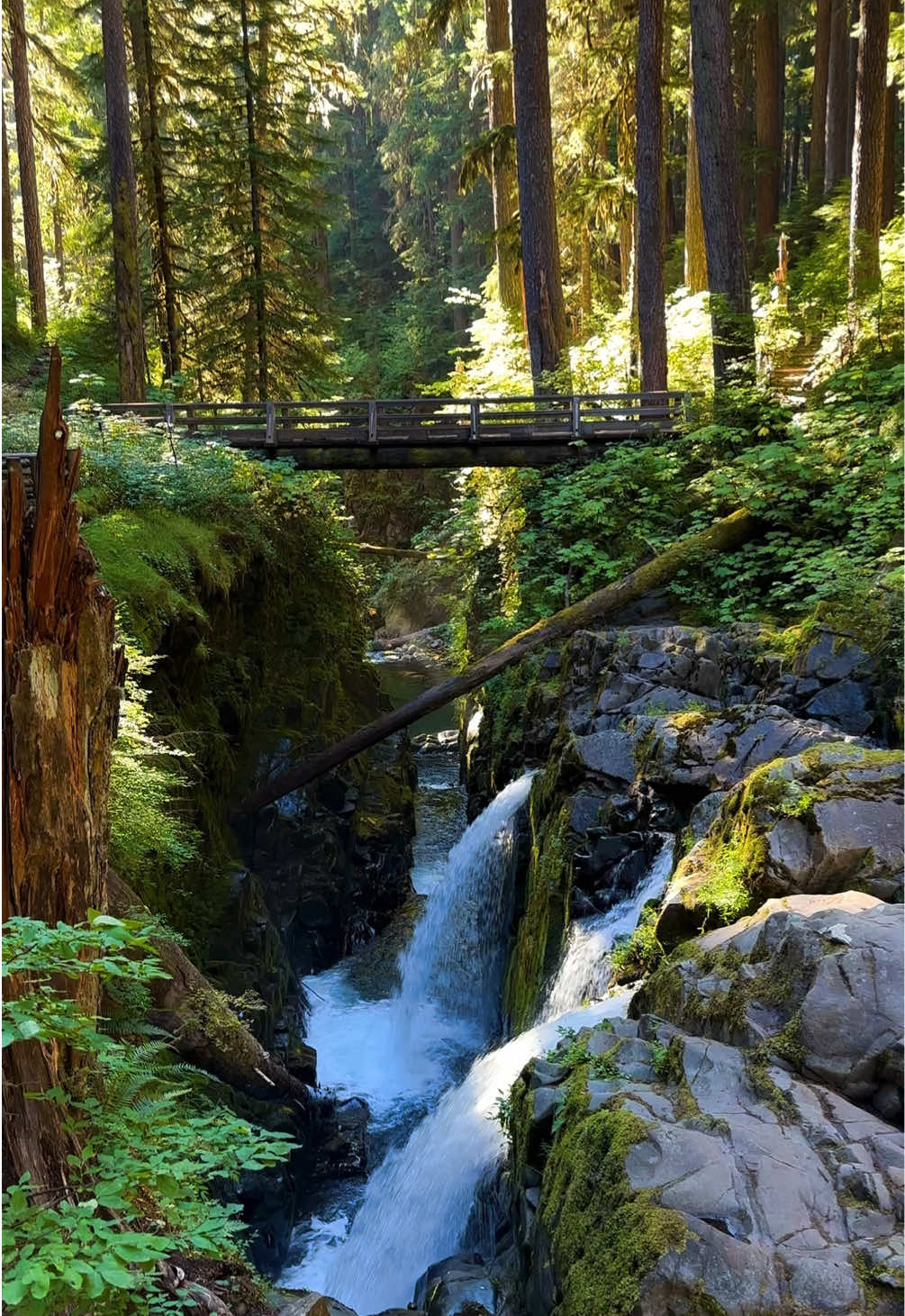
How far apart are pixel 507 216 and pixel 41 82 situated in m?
13.0

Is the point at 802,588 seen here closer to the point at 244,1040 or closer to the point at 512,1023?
the point at 512,1023

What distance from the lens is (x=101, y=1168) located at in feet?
11.6

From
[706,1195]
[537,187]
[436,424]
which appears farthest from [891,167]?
[706,1195]

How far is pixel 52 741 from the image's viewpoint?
4.58 metres

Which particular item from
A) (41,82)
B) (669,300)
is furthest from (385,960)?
(41,82)

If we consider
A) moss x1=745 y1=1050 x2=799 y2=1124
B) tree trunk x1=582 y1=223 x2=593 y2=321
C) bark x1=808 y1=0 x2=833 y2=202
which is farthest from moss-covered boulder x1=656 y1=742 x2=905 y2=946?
bark x1=808 y1=0 x2=833 y2=202

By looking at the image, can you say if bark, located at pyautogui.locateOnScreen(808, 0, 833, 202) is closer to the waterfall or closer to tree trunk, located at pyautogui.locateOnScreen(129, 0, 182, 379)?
tree trunk, located at pyautogui.locateOnScreen(129, 0, 182, 379)

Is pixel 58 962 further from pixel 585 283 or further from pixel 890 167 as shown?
pixel 890 167

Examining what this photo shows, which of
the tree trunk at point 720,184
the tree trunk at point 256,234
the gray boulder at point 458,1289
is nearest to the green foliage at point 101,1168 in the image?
the gray boulder at point 458,1289

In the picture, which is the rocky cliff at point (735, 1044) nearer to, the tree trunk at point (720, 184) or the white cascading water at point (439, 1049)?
the white cascading water at point (439, 1049)

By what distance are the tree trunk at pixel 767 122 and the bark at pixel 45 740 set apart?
2393cm

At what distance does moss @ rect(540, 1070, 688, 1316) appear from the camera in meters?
3.86

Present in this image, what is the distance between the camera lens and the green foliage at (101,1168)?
8.84 feet

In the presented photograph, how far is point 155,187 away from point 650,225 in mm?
10013
